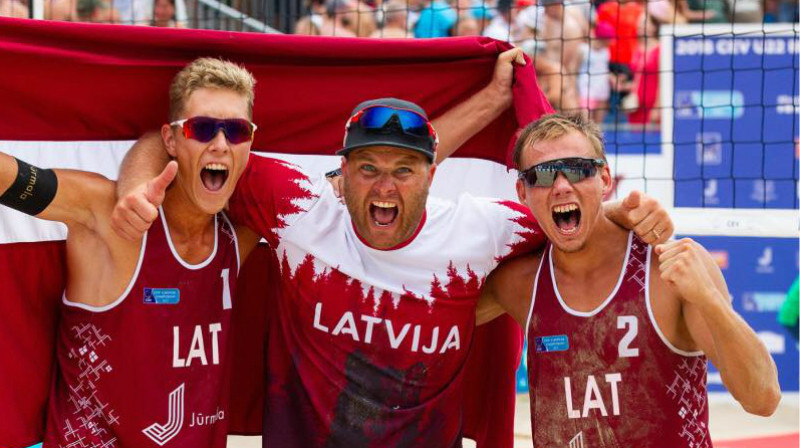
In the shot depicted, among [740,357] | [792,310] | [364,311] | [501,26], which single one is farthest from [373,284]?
[501,26]

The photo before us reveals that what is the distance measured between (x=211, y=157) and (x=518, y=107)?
129 cm

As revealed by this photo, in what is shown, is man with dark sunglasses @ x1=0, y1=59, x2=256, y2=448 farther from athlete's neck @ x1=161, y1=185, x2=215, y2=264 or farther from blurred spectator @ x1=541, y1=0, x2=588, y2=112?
blurred spectator @ x1=541, y1=0, x2=588, y2=112

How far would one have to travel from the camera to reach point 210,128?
12.6 feet

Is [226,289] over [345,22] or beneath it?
beneath

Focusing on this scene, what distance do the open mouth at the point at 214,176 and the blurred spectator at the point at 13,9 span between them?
3.30 metres

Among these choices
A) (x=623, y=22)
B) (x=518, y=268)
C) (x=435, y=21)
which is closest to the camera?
(x=518, y=268)

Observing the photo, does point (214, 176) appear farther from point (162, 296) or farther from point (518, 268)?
point (518, 268)

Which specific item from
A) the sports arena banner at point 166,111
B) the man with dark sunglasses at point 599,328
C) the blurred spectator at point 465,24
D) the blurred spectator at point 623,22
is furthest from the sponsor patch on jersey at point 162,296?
the blurred spectator at point 623,22

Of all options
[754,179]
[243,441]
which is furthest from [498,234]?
[754,179]

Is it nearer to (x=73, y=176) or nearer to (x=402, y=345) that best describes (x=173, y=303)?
(x=73, y=176)

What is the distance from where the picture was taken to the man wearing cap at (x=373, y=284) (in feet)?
12.4

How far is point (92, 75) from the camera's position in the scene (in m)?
4.18

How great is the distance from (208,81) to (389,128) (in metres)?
0.71

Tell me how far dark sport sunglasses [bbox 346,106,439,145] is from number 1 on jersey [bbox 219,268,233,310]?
78cm
